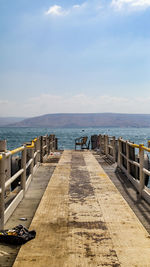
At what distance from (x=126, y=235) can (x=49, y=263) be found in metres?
1.51

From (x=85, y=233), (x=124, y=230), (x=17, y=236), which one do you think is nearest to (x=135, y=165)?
(x=124, y=230)

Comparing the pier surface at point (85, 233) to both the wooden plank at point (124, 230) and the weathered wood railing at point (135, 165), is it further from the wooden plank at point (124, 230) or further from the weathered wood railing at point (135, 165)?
the weathered wood railing at point (135, 165)

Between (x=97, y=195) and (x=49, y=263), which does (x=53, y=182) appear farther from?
(x=49, y=263)

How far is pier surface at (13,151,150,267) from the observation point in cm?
354

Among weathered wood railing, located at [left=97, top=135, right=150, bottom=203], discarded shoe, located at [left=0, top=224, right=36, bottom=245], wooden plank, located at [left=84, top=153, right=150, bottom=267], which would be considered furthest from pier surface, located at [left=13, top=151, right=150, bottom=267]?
weathered wood railing, located at [left=97, top=135, right=150, bottom=203]

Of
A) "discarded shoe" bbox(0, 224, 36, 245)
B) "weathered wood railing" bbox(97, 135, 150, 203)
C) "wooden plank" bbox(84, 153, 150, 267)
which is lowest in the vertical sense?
"wooden plank" bbox(84, 153, 150, 267)

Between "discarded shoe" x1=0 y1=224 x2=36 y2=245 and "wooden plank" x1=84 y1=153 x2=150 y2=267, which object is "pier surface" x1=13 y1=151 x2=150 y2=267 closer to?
"wooden plank" x1=84 y1=153 x2=150 y2=267

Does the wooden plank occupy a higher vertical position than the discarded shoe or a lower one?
lower

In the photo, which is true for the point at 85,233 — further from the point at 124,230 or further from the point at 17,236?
the point at 17,236

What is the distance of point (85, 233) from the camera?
4375mm

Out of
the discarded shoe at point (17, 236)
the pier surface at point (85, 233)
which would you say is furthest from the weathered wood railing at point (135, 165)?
the discarded shoe at point (17, 236)

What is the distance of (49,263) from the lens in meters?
3.43

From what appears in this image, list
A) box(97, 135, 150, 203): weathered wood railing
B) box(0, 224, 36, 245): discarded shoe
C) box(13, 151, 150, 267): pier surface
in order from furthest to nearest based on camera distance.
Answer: box(97, 135, 150, 203): weathered wood railing, box(0, 224, 36, 245): discarded shoe, box(13, 151, 150, 267): pier surface

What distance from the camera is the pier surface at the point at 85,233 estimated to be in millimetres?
3539
